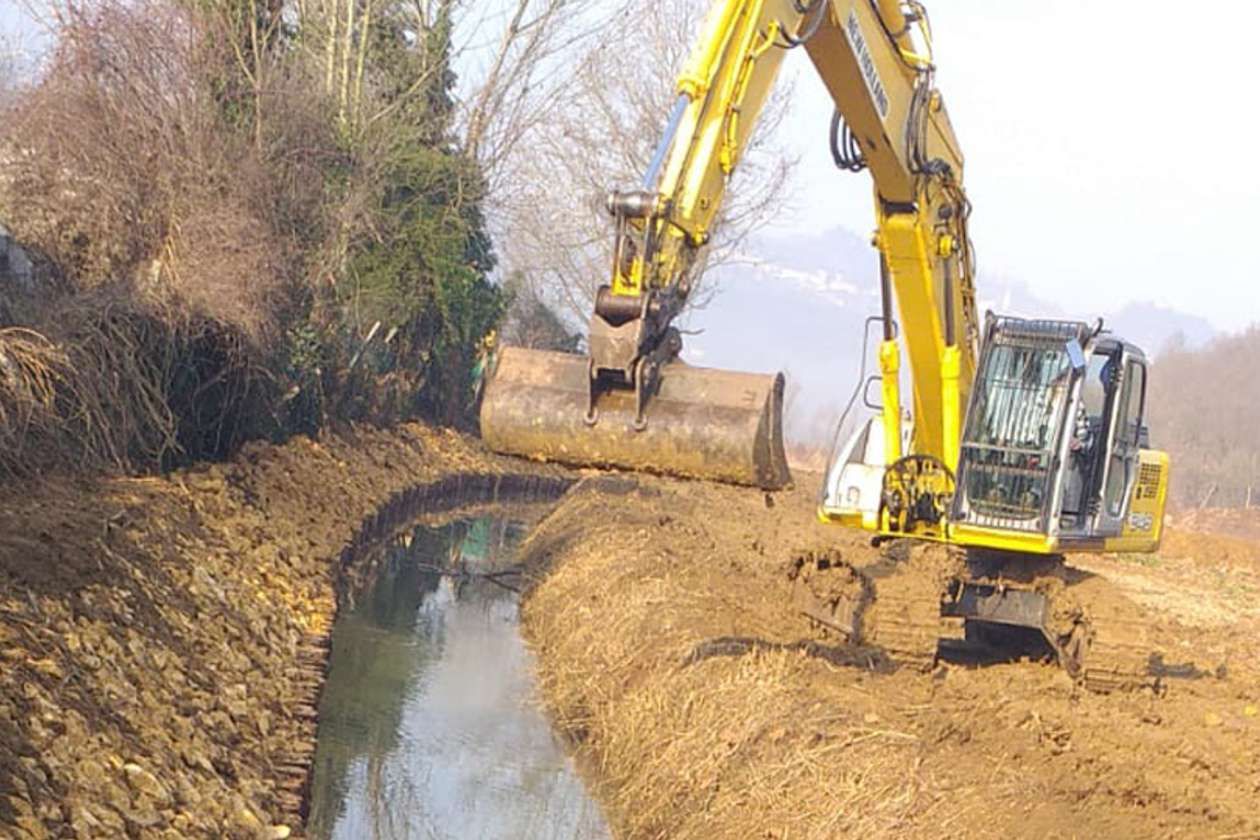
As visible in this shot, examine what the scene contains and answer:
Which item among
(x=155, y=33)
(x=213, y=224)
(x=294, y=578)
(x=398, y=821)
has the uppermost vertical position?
(x=155, y=33)

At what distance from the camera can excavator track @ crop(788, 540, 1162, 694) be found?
12719 millimetres

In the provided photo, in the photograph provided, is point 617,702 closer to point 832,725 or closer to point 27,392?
point 832,725

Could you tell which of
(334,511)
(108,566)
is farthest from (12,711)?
(334,511)

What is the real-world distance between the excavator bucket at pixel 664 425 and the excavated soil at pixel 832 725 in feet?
6.03

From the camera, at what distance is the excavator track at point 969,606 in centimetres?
1272

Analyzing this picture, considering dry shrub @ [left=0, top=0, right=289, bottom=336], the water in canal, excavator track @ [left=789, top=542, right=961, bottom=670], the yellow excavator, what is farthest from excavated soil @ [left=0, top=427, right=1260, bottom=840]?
dry shrub @ [left=0, top=0, right=289, bottom=336]

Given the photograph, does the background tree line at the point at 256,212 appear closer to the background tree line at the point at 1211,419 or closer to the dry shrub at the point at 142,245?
the dry shrub at the point at 142,245

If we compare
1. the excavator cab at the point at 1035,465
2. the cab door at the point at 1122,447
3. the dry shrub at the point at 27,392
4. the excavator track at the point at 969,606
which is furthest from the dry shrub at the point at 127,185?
the cab door at the point at 1122,447

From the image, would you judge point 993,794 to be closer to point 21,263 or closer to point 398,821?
point 398,821

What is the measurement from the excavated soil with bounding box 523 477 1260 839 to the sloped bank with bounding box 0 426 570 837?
219 cm

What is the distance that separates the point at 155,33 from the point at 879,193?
11.9m

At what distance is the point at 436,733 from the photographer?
12.9m

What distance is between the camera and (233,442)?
1864cm

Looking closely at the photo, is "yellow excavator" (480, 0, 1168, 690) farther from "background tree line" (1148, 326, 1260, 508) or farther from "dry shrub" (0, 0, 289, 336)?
"background tree line" (1148, 326, 1260, 508)
